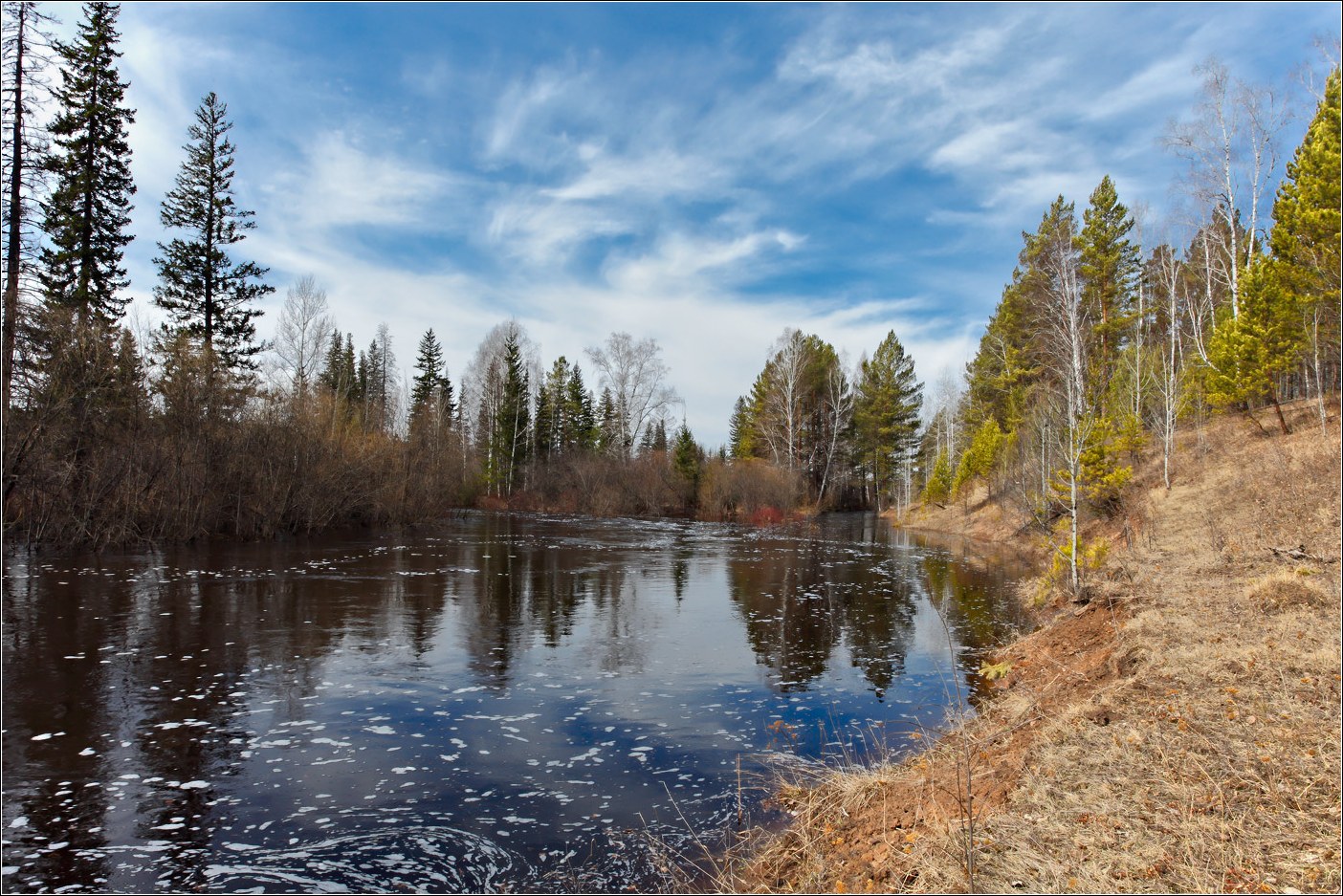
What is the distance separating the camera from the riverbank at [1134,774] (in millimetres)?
3783

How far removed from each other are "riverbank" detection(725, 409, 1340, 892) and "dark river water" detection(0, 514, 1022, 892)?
0.76 metres

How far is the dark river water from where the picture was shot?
515cm

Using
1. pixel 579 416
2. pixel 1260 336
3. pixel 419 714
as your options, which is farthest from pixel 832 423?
pixel 419 714

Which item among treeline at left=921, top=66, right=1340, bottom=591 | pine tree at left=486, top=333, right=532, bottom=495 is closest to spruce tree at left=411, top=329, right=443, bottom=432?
pine tree at left=486, top=333, right=532, bottom=495

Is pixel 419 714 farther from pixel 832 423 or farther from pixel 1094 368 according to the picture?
pixel 832 423

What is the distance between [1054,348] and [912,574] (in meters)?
8.67

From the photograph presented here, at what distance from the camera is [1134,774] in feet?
15.9

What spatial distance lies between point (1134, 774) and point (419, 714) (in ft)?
22.7

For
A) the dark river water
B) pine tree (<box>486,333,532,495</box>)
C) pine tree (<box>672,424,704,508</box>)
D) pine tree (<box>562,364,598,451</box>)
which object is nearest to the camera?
the dark river water

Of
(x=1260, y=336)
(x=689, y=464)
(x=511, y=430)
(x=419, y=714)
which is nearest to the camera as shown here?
(x=419, y=714)

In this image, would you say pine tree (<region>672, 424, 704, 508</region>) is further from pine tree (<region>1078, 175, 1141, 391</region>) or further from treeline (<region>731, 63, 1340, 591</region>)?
pine tree (<region>1078, 175, 1141, 391</region>)

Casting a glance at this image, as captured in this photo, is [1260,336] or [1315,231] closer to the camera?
[1315,231]

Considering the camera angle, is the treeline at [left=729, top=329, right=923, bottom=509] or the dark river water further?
the treeline at [left=729, top=329, right=923, bottom=509]

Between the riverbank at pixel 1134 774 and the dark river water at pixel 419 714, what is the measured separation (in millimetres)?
762
